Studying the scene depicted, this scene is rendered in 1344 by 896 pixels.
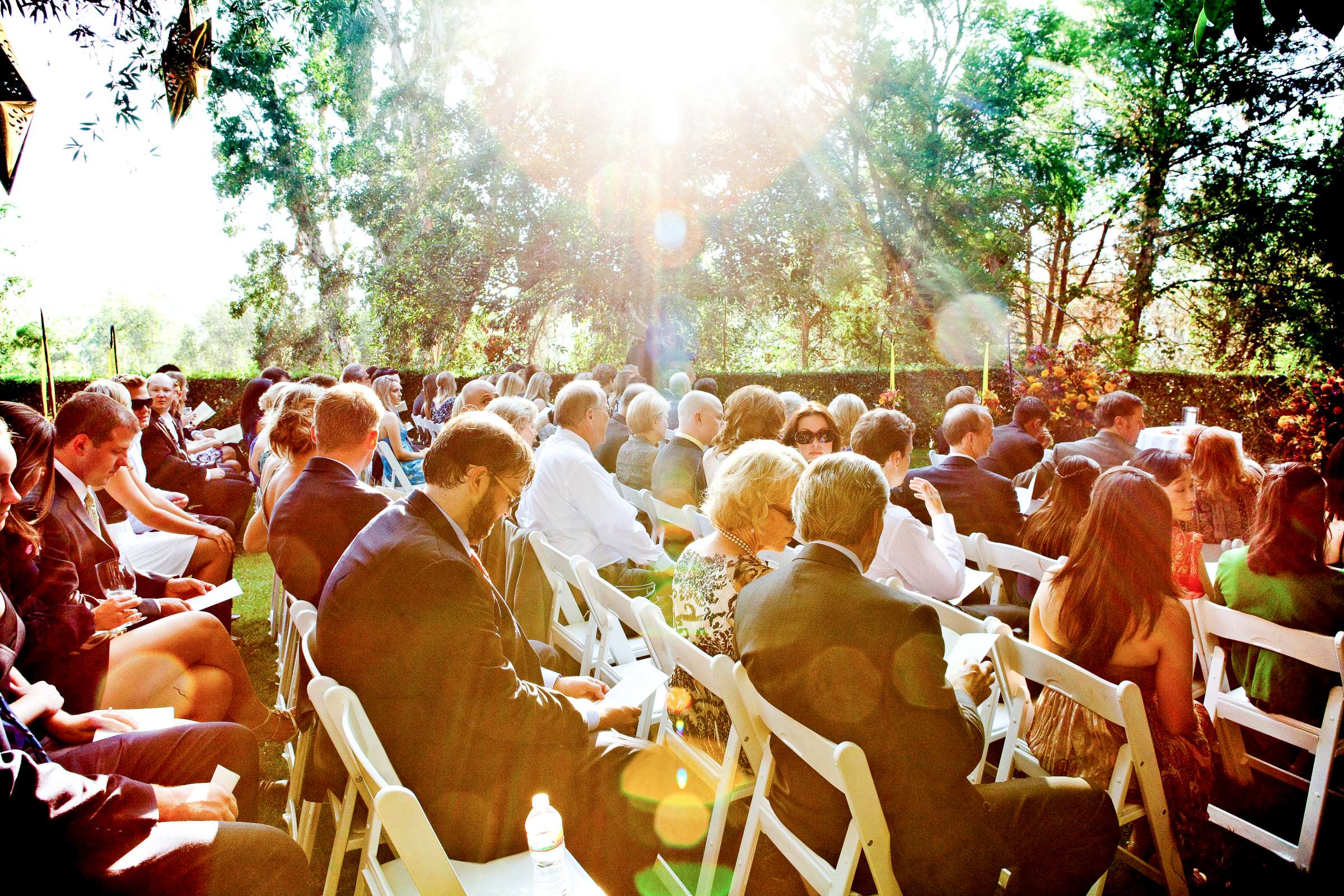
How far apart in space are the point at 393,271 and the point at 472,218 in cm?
234

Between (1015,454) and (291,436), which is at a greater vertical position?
(291,436)

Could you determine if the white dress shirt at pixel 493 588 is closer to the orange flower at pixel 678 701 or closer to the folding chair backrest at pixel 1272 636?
the orange flower at pixel 678 701

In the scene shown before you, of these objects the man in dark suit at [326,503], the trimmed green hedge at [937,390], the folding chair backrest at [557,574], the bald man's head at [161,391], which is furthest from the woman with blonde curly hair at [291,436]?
the trimmed green hedge at [937,390]

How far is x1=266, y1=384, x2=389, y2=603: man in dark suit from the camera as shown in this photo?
3059 millimetres

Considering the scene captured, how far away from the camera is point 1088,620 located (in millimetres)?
2430

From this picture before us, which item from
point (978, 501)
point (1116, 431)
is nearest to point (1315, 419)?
point (1116, 431)

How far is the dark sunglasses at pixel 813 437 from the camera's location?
15.3 ft

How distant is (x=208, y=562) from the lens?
14.6 feet

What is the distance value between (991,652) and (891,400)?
7.68 m

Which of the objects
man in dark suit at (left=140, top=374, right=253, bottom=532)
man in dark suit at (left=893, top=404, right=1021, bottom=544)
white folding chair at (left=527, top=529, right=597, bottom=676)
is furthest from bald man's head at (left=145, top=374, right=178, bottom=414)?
man in dark suit at (left=893, top=404, right=1021, bottom=544)

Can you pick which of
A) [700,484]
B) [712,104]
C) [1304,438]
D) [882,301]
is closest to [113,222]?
[712,104]

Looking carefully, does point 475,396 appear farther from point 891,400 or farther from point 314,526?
point 891,400

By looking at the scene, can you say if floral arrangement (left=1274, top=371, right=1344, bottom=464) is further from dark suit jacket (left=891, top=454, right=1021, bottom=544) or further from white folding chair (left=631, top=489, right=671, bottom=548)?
white folding chair (left=631, top=489, right=671, bottom=548)

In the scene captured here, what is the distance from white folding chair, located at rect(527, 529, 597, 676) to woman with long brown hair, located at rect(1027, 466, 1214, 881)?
173 centimetres
